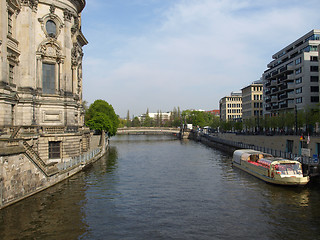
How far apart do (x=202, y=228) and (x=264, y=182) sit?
17.4 m

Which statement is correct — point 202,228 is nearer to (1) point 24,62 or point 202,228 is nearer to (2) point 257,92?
(1) point 24,62

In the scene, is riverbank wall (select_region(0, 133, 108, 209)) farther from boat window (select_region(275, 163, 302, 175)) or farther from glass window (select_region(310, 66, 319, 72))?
glass window (select_region(310, 66, 319, 72))

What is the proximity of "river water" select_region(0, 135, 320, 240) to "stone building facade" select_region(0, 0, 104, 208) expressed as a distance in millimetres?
5108

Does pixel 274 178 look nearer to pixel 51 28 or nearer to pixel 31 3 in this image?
pixel 51 28

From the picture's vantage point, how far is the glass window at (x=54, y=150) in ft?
138

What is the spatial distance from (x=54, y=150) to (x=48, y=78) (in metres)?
10.3

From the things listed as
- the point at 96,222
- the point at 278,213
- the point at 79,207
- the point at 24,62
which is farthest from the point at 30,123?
the point at 278,213

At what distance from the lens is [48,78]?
43719 mm

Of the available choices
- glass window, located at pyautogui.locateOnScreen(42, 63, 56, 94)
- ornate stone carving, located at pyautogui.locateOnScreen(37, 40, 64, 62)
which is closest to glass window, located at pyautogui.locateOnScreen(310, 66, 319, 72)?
ornate stone carving, located at pyautogui.locateOnScreen(37, 40, 64, 62)

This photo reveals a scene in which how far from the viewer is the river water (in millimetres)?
20406

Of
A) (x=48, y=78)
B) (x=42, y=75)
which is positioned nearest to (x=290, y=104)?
(x=48, y=78)

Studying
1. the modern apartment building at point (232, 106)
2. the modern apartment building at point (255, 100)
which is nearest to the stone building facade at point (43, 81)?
the modern apartment building at point (255, 100)

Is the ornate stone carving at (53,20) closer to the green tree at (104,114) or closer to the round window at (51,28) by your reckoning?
the round window at (51,28)

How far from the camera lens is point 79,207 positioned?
25859 mm
